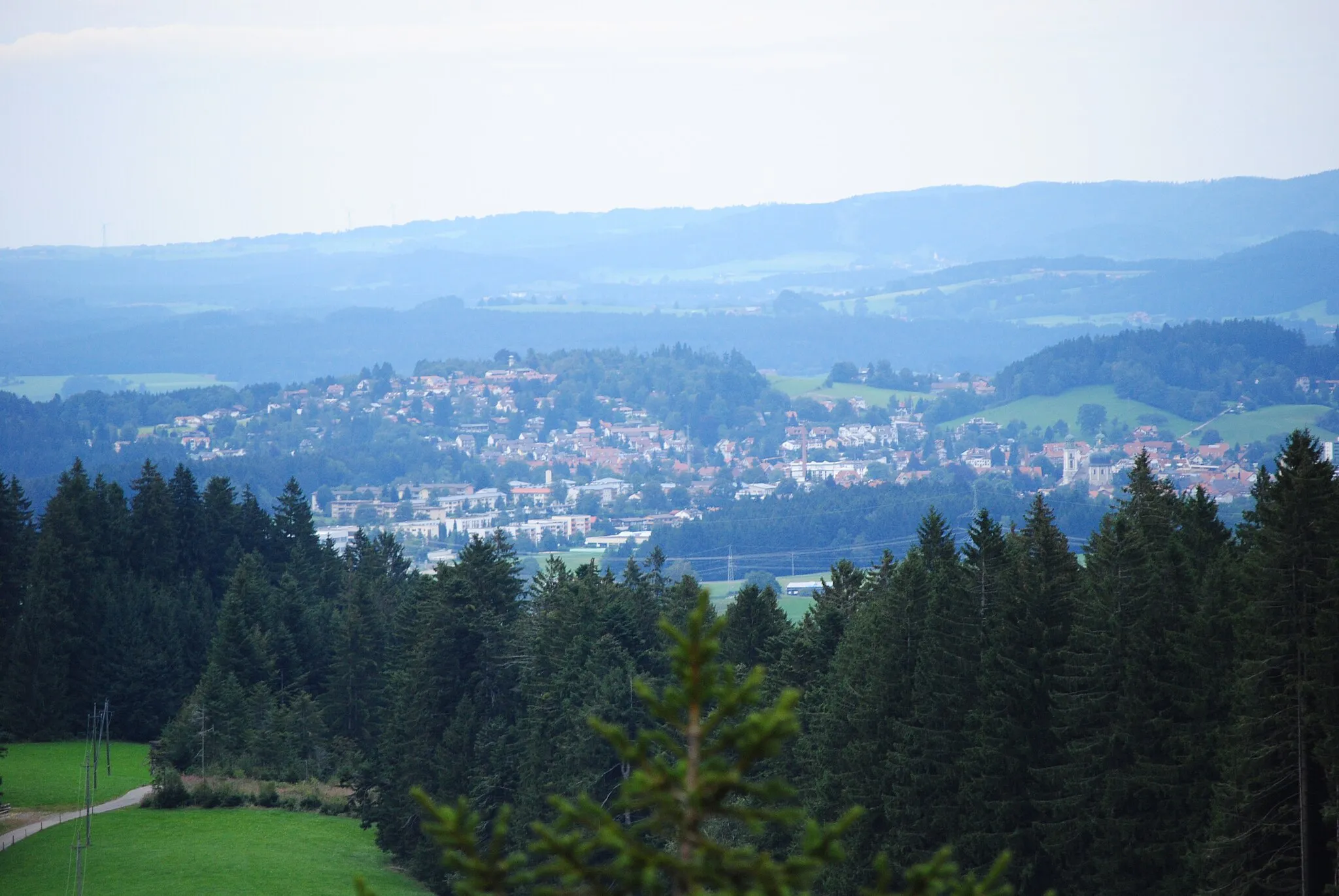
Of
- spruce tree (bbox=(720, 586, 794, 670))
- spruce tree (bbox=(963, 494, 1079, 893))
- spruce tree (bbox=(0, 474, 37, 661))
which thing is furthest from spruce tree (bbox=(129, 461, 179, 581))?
spruce tree (bbox=(963, 494, 1079, 893))

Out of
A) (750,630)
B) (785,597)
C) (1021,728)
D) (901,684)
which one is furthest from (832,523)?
(1021,728)

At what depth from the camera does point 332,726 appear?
168 feet

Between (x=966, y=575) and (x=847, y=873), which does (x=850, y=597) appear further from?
(x=847, y=873)

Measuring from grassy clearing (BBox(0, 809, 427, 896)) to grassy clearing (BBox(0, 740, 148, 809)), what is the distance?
220 cm

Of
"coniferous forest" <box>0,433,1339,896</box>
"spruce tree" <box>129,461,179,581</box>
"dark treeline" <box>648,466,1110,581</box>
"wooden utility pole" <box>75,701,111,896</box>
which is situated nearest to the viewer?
"coniferous forest" <box>0,433,1339,896</box>

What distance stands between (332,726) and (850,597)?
72.1 ft

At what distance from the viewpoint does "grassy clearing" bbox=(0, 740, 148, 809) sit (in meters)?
39.2

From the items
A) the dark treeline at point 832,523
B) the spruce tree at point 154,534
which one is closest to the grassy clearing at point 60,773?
the spruce tree at point 154,534

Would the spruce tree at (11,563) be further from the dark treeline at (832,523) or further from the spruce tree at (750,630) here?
the dark treeline at (832,523)

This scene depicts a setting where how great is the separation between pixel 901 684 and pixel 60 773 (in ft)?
81.6

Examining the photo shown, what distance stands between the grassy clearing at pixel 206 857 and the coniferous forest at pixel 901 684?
1.42 m

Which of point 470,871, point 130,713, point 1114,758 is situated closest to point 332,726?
point 130,713

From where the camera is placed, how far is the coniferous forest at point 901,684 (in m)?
20.0

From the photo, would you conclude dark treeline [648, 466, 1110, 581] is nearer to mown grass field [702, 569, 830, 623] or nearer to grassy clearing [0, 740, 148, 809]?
mown grass field [702, 569, 830, 623]
